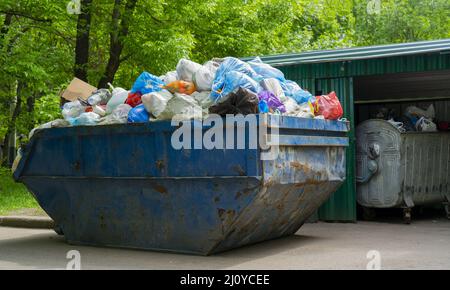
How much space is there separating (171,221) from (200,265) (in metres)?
0.79

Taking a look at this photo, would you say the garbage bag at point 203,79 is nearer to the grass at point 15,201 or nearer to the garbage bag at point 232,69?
the garbage bag at point 232,69

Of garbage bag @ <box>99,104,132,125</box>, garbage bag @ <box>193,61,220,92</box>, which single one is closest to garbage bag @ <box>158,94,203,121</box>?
garbage bag @ <box>193,61,220,92</box>

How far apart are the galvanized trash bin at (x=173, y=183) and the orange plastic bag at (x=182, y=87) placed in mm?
592

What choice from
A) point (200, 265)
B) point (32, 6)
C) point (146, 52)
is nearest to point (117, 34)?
point (146, 52)

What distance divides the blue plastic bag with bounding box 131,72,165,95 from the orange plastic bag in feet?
0.72

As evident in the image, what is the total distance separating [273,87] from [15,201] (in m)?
8.37

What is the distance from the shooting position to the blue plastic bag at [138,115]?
23.3ft

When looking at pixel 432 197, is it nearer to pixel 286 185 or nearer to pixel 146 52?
pixel 286 185

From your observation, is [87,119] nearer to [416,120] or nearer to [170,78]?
[170,78]

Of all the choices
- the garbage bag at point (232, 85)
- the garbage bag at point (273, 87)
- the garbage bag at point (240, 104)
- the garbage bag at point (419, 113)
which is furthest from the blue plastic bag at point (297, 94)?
the garbage bag at point (419, 113)

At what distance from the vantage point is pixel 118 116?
289 inches
